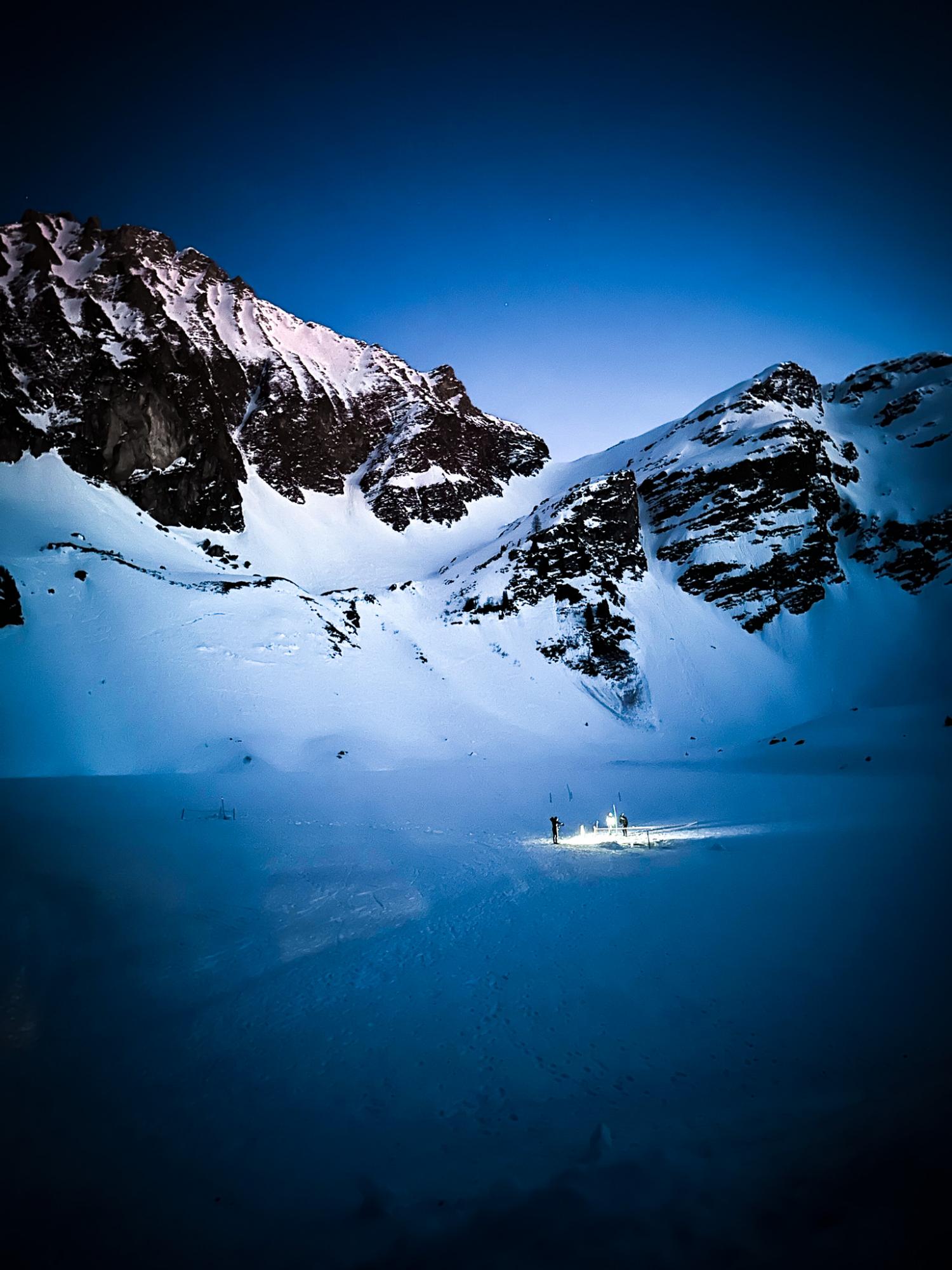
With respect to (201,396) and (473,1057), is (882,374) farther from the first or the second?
(473,1057)

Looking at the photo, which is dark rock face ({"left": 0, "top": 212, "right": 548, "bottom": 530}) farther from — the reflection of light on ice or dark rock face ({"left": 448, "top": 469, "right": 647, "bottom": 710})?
the reflection of light on ice

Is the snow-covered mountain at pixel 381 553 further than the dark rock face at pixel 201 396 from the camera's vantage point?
No

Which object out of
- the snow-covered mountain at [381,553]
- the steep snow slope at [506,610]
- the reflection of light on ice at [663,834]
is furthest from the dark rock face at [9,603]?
the reflection of light on ice at [663,834]

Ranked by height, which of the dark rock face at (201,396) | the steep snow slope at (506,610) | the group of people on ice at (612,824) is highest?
the dark rock face at (201,396)

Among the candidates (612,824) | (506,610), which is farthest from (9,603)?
(506,610)

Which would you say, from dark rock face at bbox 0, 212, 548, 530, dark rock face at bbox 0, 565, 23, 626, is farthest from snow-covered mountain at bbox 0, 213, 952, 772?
dark rock face at bbox 0, 212, 548, 530

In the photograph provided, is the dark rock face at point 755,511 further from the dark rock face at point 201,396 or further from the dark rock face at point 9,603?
the dark rock face at point 9,603

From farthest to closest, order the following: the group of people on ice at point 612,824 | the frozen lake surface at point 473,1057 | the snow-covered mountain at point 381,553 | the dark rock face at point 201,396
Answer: the dark rock face at point 201,396
the snow-covered mountain at point 381,553
the group of people on ice at point 612,824
the frozen lake surface at point 473,1057
